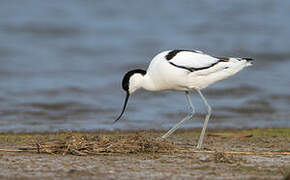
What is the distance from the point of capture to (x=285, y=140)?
7031 millimetres

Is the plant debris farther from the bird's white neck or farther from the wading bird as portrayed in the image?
the bird's white neck

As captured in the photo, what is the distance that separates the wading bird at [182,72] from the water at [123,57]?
1.93 meters

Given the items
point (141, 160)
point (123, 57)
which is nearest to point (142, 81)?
point (141, 160)

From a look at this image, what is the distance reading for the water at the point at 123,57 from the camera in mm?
9547

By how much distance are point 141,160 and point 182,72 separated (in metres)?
1.54

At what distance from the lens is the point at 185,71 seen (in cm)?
662

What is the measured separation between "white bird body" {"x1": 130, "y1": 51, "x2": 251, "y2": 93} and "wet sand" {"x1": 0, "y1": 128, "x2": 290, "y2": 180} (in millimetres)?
691

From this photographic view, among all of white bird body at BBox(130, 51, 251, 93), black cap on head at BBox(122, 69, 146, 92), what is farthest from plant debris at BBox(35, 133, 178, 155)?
black cap on head at BBox(122, 69, 146, 92)

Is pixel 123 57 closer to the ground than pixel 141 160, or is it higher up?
higher up

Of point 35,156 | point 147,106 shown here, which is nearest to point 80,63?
point 147,106

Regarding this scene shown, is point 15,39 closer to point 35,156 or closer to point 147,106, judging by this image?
point 147,106

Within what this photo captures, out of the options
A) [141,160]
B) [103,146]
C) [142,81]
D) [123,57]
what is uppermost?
[123,57]

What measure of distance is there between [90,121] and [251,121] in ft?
8.28

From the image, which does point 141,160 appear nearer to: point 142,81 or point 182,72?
point 182,72
